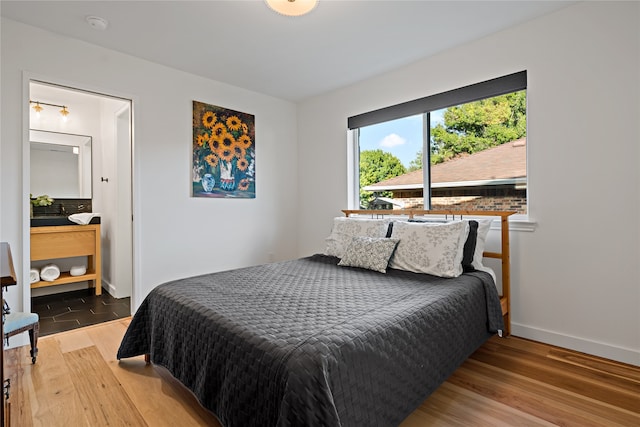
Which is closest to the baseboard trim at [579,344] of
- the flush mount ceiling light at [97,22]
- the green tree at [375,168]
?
the green tree at [375,168]

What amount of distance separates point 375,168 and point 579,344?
2382 mm

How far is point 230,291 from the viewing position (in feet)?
6.52

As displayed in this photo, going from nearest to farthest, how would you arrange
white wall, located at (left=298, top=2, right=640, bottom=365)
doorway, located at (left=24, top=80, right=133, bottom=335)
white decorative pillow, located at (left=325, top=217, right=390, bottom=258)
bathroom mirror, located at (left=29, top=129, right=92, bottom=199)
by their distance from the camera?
white wall, located at (left=298, top=2, right=640, bottom=365), white decorative pillow, located at (left=325, top=217, right=390, bottom=258), doorway, located at (left=24, top=80, right=133, bottom=335), bathroom mirror, located at (left=29, top=129, right=92, bottom=199)

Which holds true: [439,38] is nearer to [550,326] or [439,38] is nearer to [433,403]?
[550,326]

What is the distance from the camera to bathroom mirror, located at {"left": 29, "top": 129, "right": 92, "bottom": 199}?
13.0 feet

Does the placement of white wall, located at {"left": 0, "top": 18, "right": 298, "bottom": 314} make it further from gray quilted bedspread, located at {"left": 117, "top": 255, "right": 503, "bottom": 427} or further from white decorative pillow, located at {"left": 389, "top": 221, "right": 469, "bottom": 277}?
white decorative pillow, located at {"left": 389, "top": 221, "right": 469, "bottom": 277}

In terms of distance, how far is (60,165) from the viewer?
413cm

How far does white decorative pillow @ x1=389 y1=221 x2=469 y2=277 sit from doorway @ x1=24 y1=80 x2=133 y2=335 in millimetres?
2743

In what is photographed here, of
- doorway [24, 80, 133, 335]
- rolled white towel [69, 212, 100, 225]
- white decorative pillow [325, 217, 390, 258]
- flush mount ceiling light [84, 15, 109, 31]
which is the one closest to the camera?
flush mount ceiling light [84, 15, 109, 31]

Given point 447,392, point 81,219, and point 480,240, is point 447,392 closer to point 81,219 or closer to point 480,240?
point 480,240

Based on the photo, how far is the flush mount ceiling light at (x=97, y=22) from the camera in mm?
2397

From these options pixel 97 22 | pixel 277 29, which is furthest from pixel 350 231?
pixel 97 22

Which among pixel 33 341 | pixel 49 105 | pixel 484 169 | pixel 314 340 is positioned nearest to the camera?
pixel 314 340

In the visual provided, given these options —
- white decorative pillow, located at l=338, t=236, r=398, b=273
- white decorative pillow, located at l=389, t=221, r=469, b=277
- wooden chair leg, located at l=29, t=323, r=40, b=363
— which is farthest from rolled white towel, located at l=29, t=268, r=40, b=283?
white decorative pillow, located at l=389, t=221, r=469, b=277
